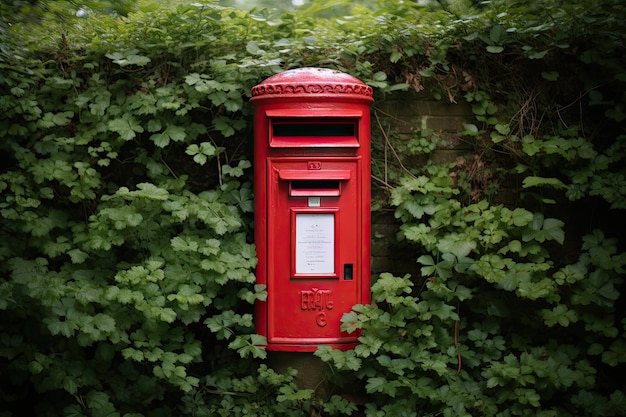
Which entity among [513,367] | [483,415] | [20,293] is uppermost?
[20,293]

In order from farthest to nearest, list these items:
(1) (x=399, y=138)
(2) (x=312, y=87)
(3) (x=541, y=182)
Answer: (1) (x=399, y=138), (3) (x=541, y=182), (2) (x=312, y=87)

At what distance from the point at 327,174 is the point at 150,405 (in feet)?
6.18

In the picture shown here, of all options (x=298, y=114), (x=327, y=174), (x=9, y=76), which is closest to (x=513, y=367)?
(x=327, y=174)

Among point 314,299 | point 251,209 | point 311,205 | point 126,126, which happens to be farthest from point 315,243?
point 126,126

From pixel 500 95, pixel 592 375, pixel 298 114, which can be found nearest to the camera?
pixel 298 114

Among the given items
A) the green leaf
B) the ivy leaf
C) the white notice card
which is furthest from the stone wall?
the ivy leaf

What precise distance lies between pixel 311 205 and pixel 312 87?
2.29ft

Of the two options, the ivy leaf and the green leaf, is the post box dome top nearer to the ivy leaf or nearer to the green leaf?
the ivy leaf

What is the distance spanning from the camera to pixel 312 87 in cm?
379

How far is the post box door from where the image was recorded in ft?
12.6

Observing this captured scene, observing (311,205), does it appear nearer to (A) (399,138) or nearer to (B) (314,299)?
(B) (314,299)

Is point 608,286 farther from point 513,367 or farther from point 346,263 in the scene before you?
point 346,263

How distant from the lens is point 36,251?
167 inches

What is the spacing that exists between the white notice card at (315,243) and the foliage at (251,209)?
0.34 m
